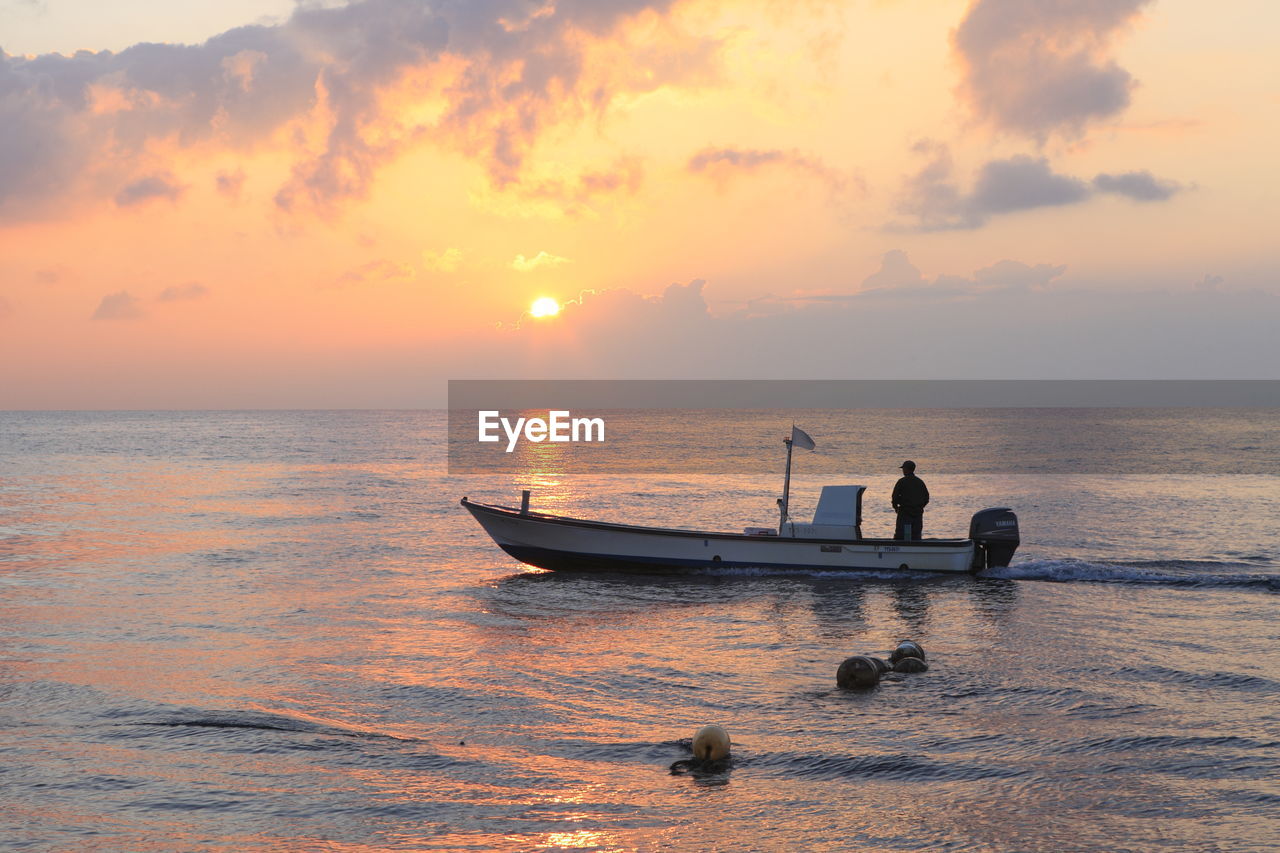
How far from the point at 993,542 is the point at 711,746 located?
16.1 metres

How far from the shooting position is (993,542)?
25.4 metres

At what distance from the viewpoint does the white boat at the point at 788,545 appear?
24953 millimetres

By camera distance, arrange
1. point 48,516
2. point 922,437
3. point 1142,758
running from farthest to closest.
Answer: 1. point 922,437
2. point 48,516
3. point 1142,758

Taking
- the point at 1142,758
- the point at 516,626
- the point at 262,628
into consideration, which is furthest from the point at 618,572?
the point at 1142,758

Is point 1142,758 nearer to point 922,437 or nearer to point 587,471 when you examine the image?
point 587,471

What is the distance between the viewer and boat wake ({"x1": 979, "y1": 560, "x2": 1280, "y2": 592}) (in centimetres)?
2494

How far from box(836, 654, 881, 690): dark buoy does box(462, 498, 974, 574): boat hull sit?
32.5 ft

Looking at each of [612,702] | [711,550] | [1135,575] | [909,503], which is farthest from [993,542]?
[612,702]

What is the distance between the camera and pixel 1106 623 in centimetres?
1997

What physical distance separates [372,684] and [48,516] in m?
32.3

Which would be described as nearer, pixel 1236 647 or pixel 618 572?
pixel 1236 647

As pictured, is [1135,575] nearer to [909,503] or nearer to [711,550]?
[909,503]

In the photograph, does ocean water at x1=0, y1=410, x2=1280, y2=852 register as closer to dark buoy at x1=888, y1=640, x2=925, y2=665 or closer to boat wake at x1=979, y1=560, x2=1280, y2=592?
boat wake at x1=979, y1=560, x2=1280, y2=592

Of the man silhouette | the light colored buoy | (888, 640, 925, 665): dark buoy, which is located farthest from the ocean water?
the man silhouette
